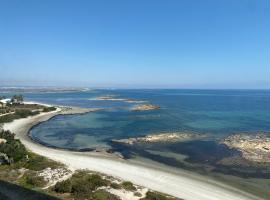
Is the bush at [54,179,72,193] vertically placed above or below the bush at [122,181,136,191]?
above

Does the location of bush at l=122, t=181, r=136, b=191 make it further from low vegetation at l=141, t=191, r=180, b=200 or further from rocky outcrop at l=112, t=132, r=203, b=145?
rocky outcrop at l=112, t=132, r=203, b=145

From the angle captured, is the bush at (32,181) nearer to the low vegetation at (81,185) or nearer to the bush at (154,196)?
the low vegetation at (81,185)

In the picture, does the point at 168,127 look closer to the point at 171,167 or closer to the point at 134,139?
the point at 134,139

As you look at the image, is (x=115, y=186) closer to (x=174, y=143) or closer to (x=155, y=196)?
(x=155, y=196)

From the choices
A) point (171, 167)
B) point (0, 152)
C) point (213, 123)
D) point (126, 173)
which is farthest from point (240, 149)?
point (0, 152)

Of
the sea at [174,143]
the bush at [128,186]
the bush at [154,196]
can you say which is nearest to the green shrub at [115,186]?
the bush at [128,186]

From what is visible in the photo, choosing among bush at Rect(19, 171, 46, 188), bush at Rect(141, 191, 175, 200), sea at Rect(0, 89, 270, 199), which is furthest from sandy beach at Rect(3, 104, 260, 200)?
bush at Rect(19, 171, 46, 188)

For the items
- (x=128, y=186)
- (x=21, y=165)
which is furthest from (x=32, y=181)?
(x=128, y=186)
